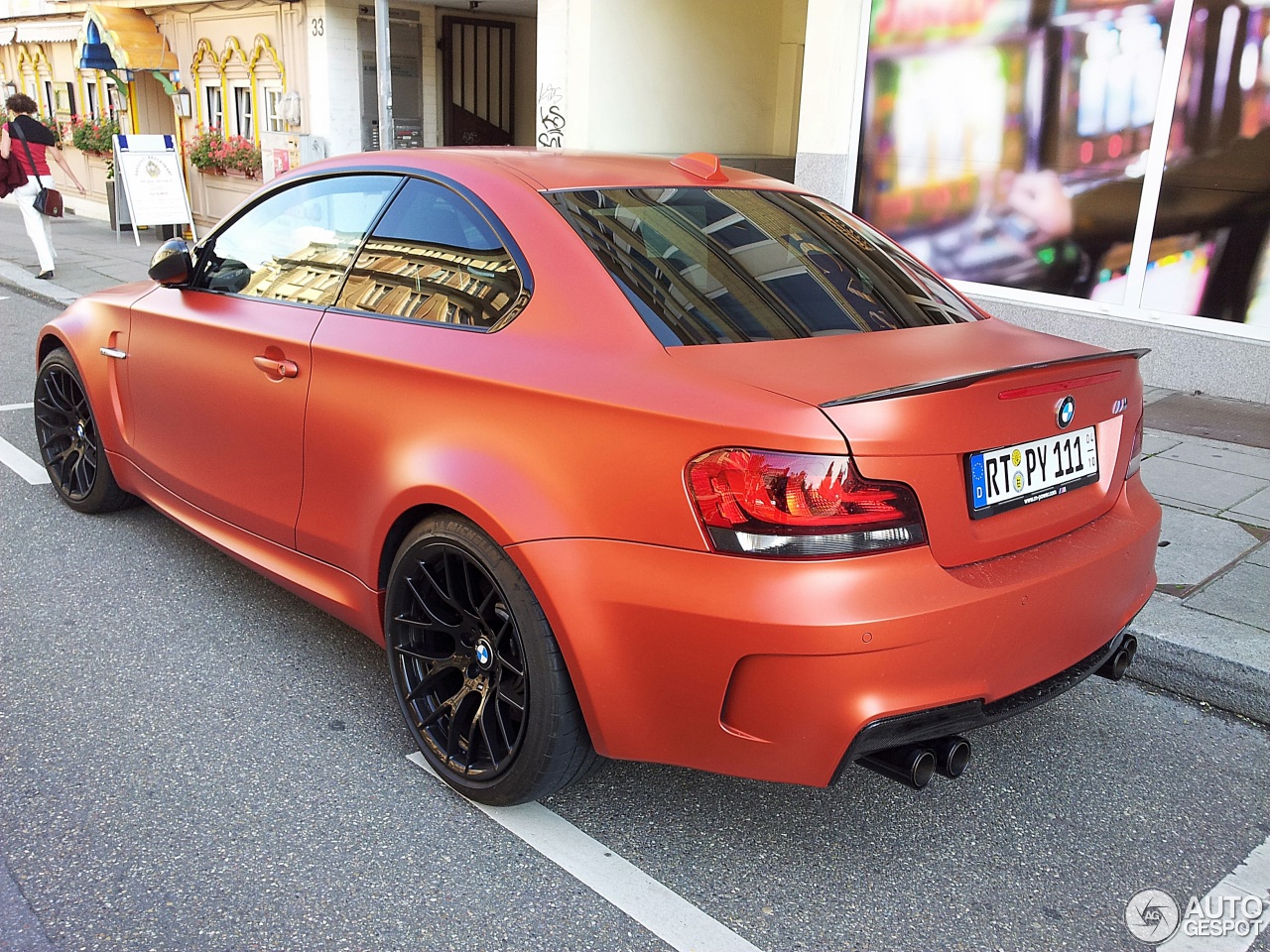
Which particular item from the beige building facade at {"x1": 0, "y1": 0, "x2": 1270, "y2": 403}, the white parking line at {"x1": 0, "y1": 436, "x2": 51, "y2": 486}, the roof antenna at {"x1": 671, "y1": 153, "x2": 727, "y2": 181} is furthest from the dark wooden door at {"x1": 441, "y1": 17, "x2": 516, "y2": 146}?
the roof antenna at {"x1": 671, "y1": 153, "x2": 727, "y2": 181}

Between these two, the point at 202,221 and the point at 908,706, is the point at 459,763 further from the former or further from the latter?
the point at 202,221

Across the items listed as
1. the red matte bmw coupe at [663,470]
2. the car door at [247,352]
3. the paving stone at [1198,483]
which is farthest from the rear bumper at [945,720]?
the paving stone at [1198,483]

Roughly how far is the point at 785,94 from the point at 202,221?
32.3ft

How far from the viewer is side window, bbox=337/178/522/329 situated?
2791 millimetres

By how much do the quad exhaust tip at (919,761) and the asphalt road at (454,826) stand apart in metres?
0.36

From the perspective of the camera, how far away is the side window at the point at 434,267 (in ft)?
9.16

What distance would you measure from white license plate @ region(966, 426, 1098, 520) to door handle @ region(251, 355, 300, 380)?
196cm

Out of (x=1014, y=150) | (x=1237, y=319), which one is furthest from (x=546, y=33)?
(x=1237, y=319)

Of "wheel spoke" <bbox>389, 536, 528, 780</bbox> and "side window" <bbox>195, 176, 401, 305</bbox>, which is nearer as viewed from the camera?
"wheel spoke" <bbox>389, 536, 528, 780</bbox>

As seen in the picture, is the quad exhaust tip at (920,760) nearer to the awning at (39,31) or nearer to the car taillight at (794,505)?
the car taillight at (794,505)

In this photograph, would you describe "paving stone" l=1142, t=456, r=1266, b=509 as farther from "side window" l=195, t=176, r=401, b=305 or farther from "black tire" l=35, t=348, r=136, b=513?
"black tire" l=35, t=348, r=136, b=513

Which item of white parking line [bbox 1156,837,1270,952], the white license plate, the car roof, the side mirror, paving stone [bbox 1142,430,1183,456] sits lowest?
white parking line [bbox 1156,837,1270,952]

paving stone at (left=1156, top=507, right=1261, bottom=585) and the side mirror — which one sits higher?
the side mirror
